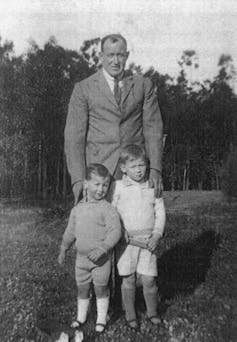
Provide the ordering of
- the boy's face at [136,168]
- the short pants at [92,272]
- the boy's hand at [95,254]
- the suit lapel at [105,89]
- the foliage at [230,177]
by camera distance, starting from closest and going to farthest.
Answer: the boy's hand at [95,254], the short pants at [92,272], the boy's face at [136,168], the suit lapel at [105,89], the foliage at [230,177]

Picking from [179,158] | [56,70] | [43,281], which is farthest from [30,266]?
[179,158]

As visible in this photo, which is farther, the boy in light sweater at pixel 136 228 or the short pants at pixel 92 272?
the boy in light sweater at pixel 136 228

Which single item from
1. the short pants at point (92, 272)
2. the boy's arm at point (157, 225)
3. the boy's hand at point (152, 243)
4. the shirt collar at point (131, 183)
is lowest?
the short pants at point (92, 272)

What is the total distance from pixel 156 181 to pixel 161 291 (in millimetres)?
1694

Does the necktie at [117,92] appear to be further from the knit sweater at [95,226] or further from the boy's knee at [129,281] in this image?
the boy's knee at [129,281]

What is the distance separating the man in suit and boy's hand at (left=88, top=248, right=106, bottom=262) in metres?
0.58

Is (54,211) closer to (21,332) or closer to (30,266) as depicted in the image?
(30,266)

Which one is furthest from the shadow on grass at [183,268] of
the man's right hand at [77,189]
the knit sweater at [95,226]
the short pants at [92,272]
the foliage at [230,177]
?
the foliage at [230,177]

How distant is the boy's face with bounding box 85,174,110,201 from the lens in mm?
4086

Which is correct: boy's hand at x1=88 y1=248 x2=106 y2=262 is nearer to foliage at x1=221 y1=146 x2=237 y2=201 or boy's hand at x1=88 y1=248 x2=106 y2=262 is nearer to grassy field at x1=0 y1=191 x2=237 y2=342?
grassy field at x1=0 y1=191 x2=237 y2=342

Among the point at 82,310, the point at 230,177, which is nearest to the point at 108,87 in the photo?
the point at 82,310

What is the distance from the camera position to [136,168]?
424 centimetres

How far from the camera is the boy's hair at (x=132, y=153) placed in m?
4.20

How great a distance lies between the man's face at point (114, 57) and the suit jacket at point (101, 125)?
0.13 m
